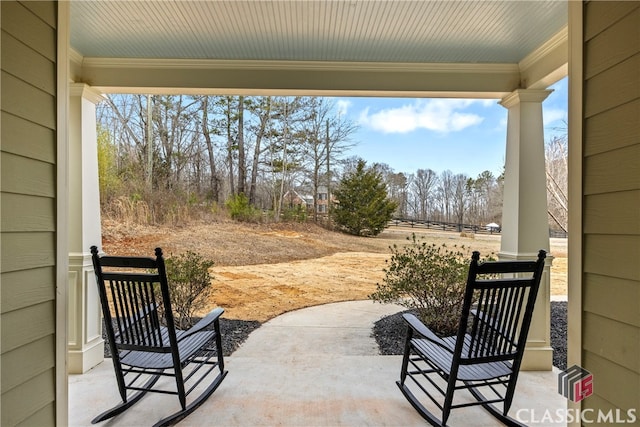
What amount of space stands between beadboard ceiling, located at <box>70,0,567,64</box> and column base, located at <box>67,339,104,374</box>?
2.29 metres

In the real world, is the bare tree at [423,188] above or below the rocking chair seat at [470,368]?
above

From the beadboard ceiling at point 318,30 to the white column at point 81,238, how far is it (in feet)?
1.65

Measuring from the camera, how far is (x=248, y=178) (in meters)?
5.36

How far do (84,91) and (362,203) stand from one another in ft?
12.3

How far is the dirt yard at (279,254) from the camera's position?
477 centimetres

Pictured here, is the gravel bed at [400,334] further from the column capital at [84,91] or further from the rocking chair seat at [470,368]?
the column capital at [84,91]


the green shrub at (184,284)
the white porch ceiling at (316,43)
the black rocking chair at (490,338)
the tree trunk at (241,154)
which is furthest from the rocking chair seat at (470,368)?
the tree trunk at (241,154)

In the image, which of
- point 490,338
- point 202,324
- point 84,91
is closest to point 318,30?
point 84,91

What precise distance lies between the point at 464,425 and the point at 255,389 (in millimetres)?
1340

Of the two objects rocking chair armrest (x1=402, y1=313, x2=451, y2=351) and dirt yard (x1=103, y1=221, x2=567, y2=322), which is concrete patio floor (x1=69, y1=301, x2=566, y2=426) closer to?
rocking chair armrest (x1=402, y1=313, x2=451, y2=351)

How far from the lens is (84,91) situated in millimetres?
2527

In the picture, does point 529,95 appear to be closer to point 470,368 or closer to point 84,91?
point 470,368

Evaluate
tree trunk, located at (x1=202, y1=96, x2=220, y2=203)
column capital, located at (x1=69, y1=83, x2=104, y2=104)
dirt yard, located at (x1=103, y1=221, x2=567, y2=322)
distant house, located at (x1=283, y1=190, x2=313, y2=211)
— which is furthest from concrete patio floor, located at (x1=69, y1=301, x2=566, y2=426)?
tree trunk, located at (x1=202, y1=96, x2=220, y2=203)

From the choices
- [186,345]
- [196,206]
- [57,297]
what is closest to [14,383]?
[57,297]
